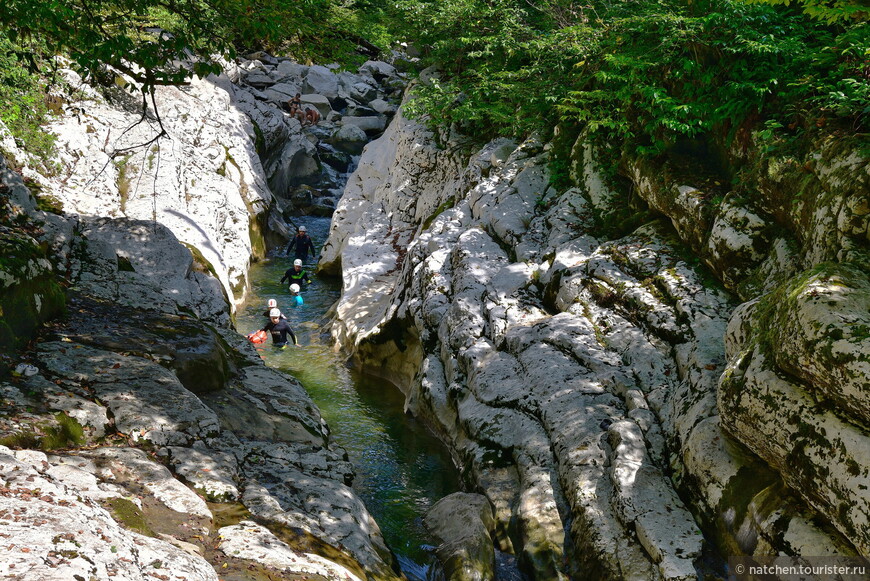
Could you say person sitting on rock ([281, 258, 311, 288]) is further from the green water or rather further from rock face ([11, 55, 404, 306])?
rock face ([11, 55, 404, 306])

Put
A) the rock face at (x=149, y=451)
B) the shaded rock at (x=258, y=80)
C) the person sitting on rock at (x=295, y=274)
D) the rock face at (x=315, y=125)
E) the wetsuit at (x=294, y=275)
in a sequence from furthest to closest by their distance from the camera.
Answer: the shaded rock at (x=258, y=80) < the rock face at (x=315, y=125) < the wetsuit at (x=294, y=275) < the person sitting on rock at (x=295, y=274) < the rock face at (x=149, y=451)

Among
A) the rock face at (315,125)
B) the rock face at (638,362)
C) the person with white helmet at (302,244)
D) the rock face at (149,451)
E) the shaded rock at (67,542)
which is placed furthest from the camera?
the rock face at (315,125)

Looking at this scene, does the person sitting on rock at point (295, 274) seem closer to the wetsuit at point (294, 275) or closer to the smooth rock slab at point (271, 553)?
the wetsuit at point (294, 275)

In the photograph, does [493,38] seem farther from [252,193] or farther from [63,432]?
[63,432]

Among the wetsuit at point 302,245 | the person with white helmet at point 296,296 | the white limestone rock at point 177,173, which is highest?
the white limestone rock at point 177,173

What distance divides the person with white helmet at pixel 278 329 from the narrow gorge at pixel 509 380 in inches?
53.8

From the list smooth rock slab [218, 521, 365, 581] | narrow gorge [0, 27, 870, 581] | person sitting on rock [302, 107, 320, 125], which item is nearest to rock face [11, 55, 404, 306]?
narrow gorge [0, 27, 870, 581]

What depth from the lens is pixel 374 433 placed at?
11.6 meters

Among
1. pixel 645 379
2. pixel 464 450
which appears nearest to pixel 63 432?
pixel 464 450

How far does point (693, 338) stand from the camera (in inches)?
332

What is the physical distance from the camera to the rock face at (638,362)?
5.67 meters

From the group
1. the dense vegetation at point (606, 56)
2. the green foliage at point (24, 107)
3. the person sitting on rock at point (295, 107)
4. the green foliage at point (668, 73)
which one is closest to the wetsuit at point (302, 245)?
the green foliage at point (668, 73)

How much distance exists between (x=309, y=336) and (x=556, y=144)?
8.37 metres

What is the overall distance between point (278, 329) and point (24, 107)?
767 centimetres
